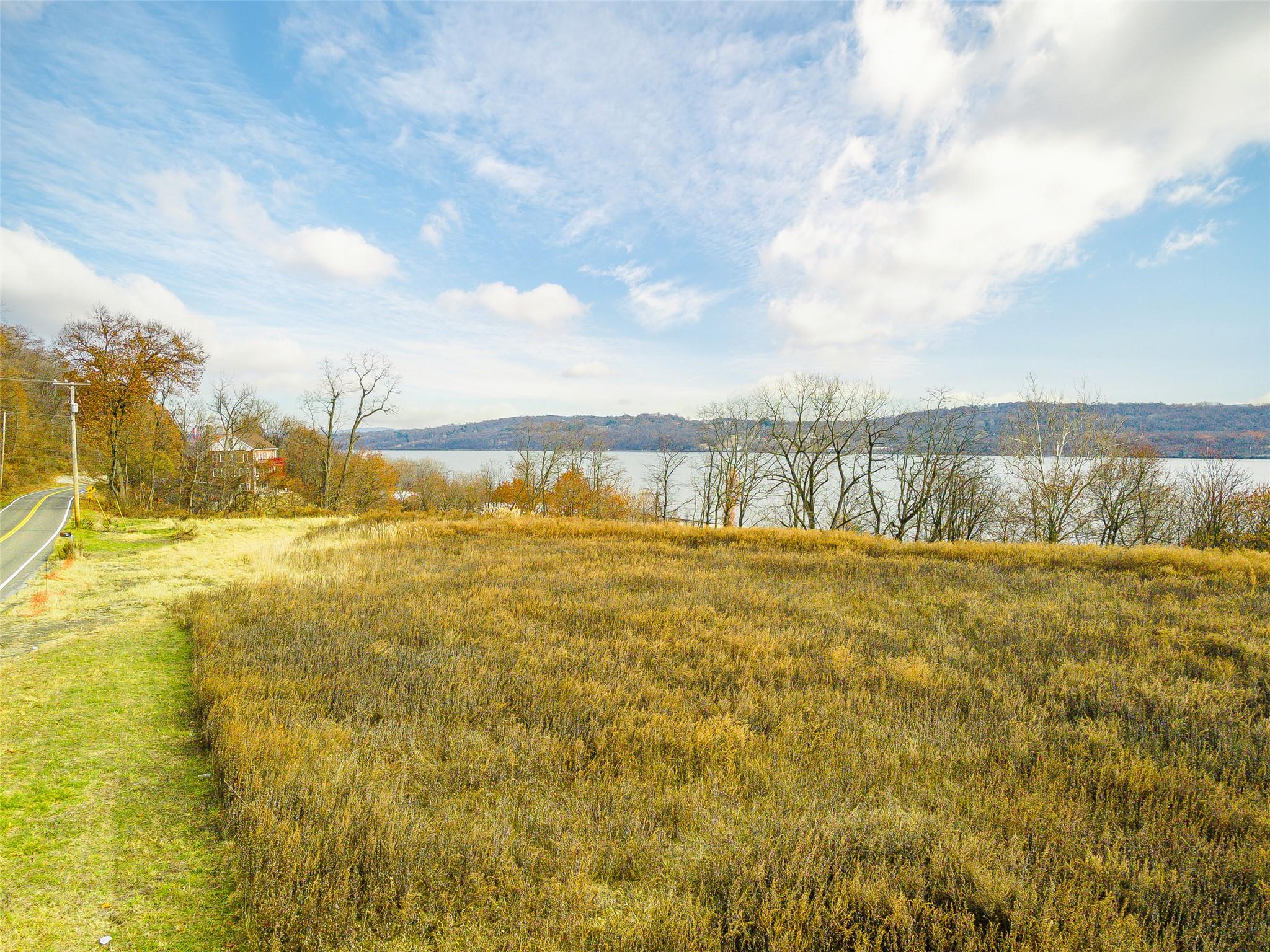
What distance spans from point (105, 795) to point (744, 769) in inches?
222

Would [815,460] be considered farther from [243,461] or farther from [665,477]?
[243,461]

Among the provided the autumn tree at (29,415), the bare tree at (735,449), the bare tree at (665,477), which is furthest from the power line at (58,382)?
the bare tree at (665,477)

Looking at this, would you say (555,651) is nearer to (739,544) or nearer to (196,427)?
(739,544)

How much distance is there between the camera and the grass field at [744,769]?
Answer: 123 inches

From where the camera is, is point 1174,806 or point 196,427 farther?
point 196,427

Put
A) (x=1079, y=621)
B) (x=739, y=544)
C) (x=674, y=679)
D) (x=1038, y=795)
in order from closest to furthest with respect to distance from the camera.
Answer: (x=1038, y=795) < (x=674, y=679) < (x=1079, y=621) < (x=739, y=544)

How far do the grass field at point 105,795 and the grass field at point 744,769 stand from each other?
29 centimetres

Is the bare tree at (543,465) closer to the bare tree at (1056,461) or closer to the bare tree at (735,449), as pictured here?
the bare tree at (735,449)

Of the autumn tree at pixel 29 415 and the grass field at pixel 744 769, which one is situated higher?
the autumn tree at pixel 29 415

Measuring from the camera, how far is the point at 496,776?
475cm

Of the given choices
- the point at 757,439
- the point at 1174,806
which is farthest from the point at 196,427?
the point at 1174,806

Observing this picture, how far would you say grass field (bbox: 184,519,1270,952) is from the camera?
3133 mm

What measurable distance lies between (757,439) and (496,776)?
50.3m

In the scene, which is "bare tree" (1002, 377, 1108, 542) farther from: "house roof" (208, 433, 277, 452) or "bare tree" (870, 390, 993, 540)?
"house roof" (208, 433, 277, 452)
